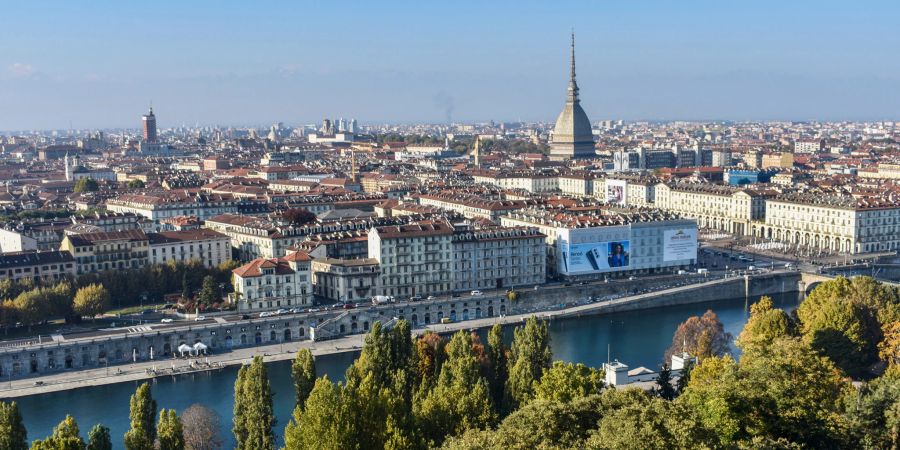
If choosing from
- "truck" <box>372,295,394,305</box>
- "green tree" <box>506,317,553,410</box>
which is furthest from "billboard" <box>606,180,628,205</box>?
"green tree" <box>506,317,553,410</box>

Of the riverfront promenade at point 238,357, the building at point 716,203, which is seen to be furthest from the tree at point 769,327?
the building at point 716,203

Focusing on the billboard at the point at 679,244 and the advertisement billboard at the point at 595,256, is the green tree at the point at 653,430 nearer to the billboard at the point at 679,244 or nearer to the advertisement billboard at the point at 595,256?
the advertisement billboard at the point at 595,256

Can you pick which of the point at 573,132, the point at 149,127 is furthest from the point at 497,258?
the point at 149,127

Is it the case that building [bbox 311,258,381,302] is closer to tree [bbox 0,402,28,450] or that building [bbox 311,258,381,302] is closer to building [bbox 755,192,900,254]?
tree [bbox 0,402,28,450]

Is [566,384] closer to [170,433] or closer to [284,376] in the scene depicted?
[170,433]

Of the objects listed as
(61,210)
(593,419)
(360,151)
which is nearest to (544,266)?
(593,419)

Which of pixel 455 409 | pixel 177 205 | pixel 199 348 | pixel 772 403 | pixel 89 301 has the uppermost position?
pixel 177 205
